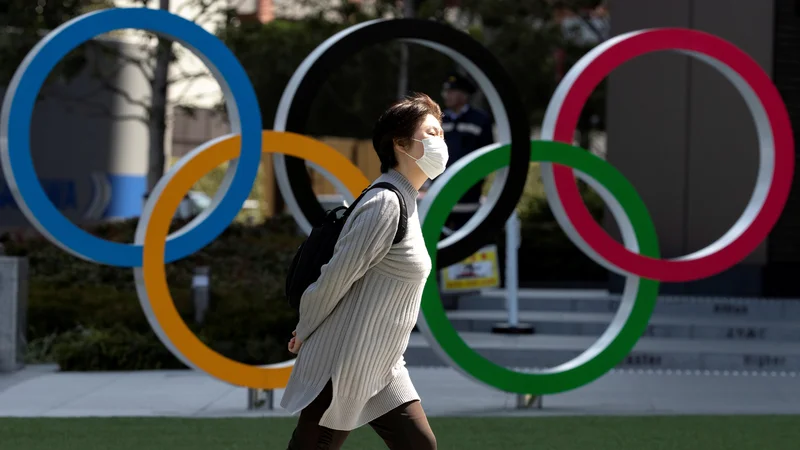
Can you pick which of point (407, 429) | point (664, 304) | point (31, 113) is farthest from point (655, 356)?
point (407, 429)

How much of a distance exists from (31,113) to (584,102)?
358 cm

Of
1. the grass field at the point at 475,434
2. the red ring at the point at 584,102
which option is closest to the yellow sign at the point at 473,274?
the red ring at the point at 584,102

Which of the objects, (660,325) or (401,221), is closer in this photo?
(401,221)

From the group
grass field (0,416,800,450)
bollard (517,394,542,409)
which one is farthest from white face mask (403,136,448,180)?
bollard (517,394,542,409)

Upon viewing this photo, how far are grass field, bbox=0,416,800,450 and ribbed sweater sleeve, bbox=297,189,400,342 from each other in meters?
3.37

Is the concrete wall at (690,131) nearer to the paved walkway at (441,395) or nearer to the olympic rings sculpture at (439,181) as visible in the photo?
the paved walkway at (441,395)

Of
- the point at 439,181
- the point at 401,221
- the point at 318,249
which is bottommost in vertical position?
the point at 318,249

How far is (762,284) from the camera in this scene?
1391cm

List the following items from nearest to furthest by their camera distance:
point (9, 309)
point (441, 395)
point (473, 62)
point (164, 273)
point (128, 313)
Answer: point (164, 273) → point (473, 62) → point (441, 395) → point (9, 309) → point (128, 313)

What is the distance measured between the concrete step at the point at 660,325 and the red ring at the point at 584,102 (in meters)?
2.96

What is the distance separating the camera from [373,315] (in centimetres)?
486

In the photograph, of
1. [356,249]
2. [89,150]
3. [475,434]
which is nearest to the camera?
[356,249]

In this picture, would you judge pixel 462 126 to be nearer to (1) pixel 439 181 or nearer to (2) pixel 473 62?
(2) pixel 473 62

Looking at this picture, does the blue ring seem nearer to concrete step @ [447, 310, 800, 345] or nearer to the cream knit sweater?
the cream knit sweater
